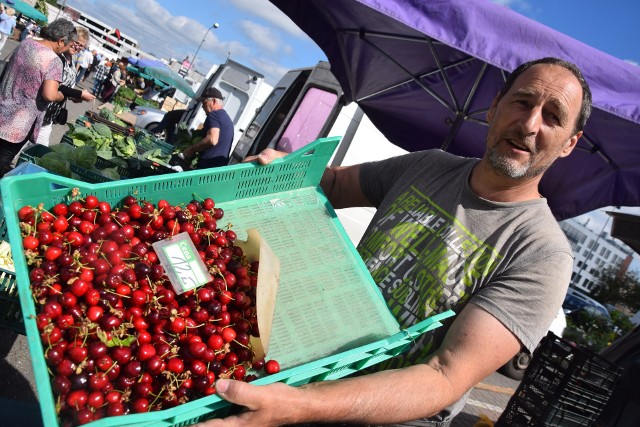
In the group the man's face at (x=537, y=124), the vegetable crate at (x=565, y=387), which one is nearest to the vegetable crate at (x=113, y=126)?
the man's face at (x=537, y=124)

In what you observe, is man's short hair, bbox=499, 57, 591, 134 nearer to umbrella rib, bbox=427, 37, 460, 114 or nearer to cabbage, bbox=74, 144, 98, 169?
umbrella rib, bbox=427, 37, 460, 114

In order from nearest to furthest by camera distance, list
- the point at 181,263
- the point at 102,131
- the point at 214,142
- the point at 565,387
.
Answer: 1. the point at 181,263
2. the point at 565,387
3. the point at 102,131
4. the point at 214,142

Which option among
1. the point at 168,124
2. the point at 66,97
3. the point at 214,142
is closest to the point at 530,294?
the point at 66,97

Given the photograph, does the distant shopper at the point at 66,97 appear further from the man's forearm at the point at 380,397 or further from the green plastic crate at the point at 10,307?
the man's forearm at the point at 380,397

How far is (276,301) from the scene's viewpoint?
1967 millimetres

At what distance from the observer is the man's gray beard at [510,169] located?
2.05m

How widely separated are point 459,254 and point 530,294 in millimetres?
331

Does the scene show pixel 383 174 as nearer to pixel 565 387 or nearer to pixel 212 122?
pixel 565 387

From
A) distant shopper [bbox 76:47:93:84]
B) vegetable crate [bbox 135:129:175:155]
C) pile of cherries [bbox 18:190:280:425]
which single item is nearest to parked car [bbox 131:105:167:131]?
distant shopper [bbox 76:47:93:84]

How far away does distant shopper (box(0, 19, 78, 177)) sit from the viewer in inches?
178

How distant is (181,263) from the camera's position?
1825 millimetres

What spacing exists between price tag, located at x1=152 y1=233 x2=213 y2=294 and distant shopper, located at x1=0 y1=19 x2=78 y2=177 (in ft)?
11.7

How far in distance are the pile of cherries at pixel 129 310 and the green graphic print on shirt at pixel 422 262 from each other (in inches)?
24.0

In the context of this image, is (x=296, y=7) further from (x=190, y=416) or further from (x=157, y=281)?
(x=190, y=416)
